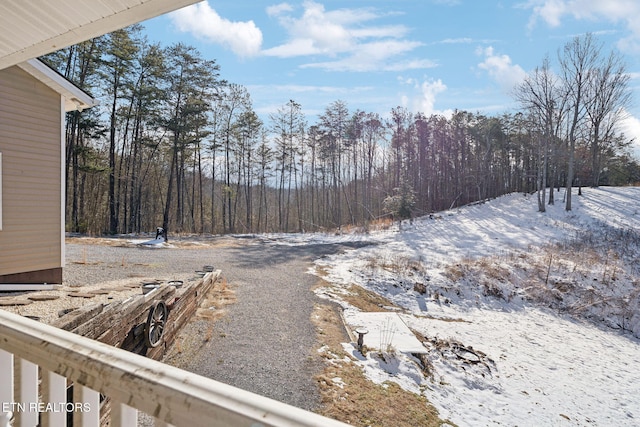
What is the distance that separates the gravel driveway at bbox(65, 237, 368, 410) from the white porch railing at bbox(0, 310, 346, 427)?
9.45 feet

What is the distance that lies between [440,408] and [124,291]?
5.14 metres

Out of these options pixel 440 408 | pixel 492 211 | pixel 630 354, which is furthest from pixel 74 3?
pixel 492 211

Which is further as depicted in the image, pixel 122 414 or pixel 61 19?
pixel 61 19

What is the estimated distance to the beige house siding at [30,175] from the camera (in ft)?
18.0

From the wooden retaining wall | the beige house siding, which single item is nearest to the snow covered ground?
the wooden retaining wall

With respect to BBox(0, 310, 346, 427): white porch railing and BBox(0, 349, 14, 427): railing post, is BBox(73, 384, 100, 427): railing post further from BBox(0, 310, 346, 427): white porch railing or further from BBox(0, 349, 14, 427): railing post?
BBox(0, 349, 14, 427): railing post

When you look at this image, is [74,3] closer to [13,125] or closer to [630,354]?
[13,125]

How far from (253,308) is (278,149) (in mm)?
18769

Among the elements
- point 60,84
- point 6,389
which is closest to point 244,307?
point 60,84

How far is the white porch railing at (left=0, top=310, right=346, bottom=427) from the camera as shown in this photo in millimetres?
593

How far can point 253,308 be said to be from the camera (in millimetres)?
6094

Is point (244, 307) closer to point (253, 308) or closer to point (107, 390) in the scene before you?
point (253, 308)

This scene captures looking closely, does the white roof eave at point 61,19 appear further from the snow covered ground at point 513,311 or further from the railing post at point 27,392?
the snow covered ground at point 513,311

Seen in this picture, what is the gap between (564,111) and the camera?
17781 mm
